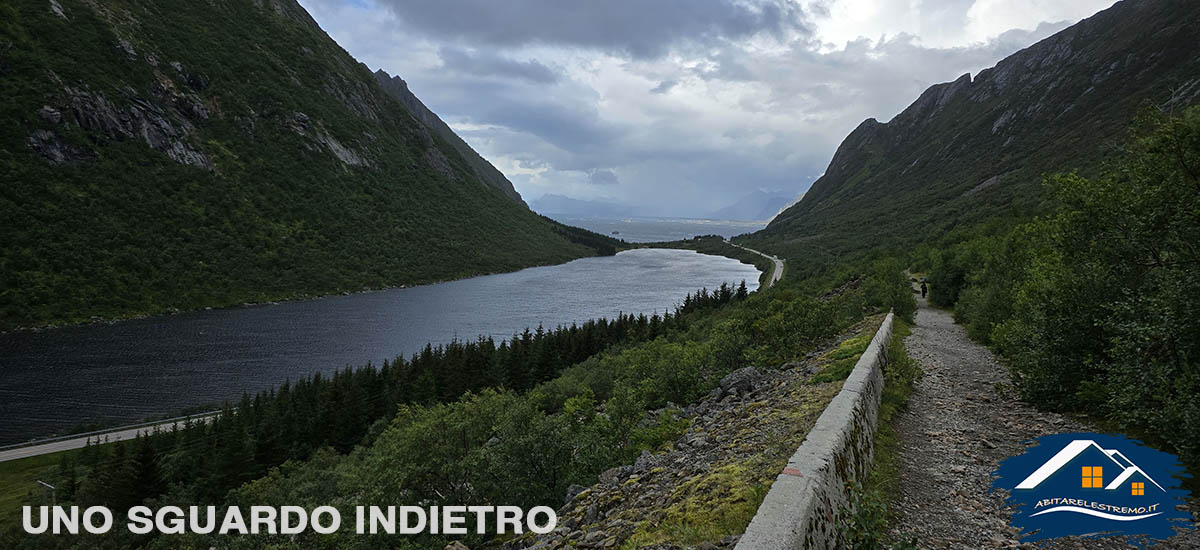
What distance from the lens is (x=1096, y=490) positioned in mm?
6422

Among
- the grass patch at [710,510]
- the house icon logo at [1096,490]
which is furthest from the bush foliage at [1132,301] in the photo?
the grass patch at [710,510]

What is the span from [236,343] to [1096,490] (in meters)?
112

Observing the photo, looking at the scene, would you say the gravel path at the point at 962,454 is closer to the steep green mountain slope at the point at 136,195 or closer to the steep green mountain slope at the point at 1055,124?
the steep green mountain slope at the point at 1055,124

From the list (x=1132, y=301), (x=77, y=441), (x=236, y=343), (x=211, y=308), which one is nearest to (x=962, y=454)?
(x=1132, y=301)

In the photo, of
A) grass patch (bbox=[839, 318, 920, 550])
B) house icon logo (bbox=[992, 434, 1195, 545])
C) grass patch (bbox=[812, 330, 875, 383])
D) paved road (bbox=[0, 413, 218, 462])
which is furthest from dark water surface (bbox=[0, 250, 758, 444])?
house icon logo (bbox=[992, 434, 1195, 545])

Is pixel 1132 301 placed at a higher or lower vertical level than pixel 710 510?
higher

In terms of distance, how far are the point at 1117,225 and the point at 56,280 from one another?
157096 mm

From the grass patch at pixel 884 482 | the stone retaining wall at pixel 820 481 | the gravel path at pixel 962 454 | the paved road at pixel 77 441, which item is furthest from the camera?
the paved road at pixel 77 441

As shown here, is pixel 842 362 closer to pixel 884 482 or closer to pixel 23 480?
pixel 884 482

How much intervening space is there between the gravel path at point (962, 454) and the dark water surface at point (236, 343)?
261 feet

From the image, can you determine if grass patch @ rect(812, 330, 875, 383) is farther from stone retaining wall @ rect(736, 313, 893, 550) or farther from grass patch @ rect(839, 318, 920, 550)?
stone retaining wall @ rect(736, 313, 893, 550)

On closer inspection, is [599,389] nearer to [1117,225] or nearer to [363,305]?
[1117,225]

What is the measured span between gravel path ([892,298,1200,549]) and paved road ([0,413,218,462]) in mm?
64206

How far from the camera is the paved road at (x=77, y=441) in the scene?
4900 cm
